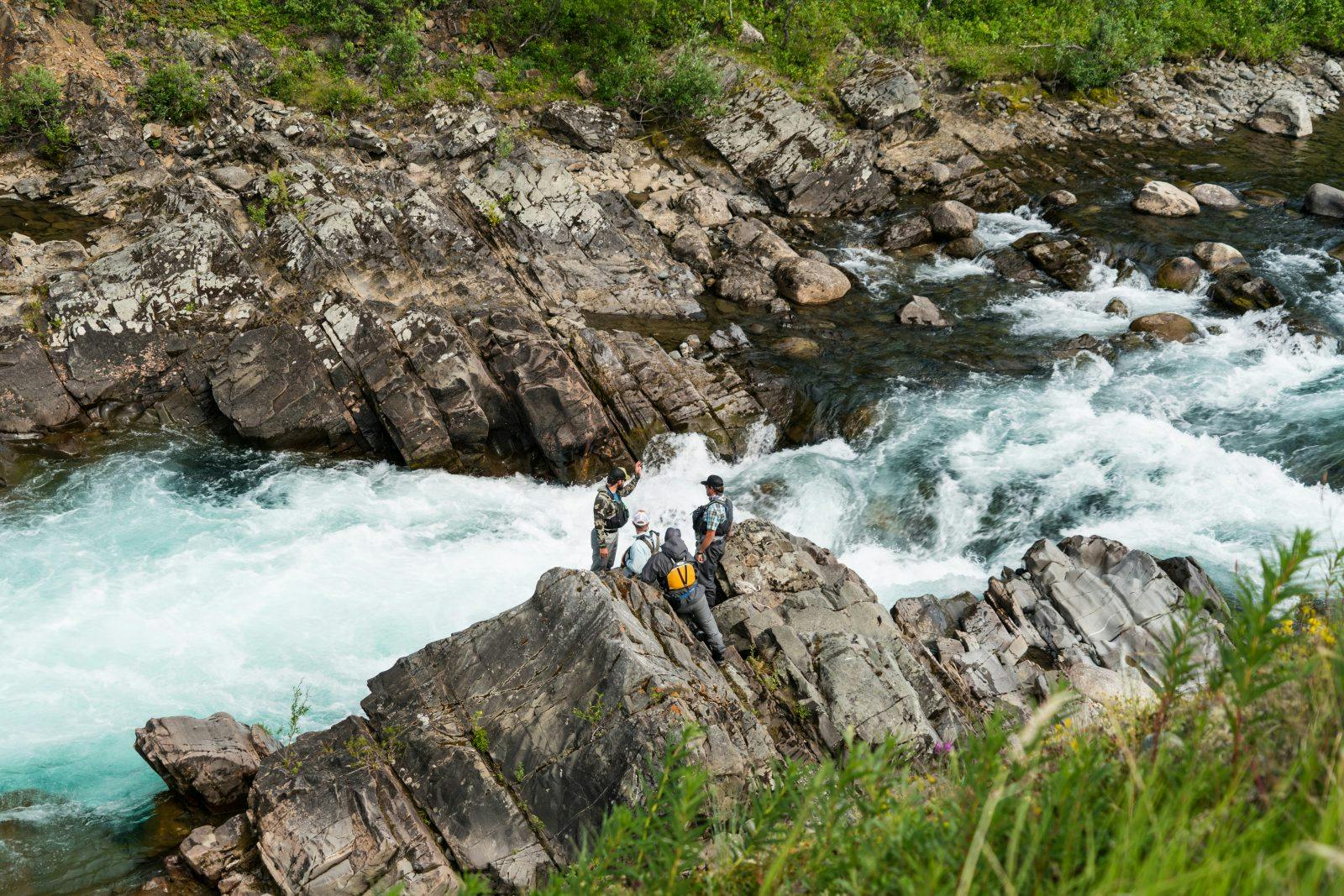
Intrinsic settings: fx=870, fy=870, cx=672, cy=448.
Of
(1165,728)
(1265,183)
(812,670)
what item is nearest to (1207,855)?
(1165,728)

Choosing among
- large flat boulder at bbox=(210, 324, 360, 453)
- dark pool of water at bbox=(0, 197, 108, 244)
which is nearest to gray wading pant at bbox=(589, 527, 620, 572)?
large flat boulder at bbox=(210, 324, 360, 453)

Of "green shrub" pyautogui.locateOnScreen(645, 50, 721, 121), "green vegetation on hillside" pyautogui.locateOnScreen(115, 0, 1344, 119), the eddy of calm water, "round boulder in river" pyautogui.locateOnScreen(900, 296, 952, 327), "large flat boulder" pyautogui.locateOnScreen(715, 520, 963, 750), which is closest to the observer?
"large flat boulder" pyautogui.locateOnScreen(715, 520, 963, 750)

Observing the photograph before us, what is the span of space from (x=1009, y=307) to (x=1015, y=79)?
17732 millimetres

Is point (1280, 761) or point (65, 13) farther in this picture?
point (65, 13)

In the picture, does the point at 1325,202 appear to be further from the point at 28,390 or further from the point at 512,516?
the point at 28,390

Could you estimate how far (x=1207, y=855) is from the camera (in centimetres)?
335

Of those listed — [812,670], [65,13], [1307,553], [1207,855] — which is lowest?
[812,670]

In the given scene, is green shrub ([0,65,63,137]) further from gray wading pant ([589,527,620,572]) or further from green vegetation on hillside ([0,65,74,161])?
gray wading pant ([589,527,620,572])

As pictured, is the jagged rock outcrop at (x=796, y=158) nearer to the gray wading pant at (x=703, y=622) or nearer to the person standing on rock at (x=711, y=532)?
the person standing on rock at (x=711, y=532)

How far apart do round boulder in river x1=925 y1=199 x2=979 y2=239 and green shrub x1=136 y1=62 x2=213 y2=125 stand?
21.0m

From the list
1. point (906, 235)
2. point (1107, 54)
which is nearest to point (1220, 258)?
point (906, 235)

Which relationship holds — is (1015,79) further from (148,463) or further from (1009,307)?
(148,463)

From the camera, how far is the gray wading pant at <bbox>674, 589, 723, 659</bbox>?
10344 millimetres

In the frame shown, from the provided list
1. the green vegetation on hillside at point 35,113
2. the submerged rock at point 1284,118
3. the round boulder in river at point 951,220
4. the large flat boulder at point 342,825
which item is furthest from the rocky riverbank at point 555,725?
the submerged rock at point 1284,118
